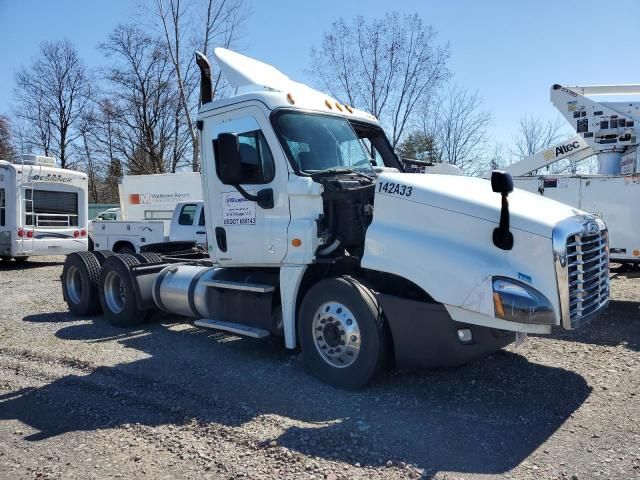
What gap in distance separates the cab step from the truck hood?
1.99 meters

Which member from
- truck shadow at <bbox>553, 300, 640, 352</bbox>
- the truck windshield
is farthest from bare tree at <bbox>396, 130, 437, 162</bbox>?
the truck windshield

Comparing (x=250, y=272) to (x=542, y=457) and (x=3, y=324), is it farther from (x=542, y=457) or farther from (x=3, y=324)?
(x=3, y=324)

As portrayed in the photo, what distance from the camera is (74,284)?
8648 millimetres

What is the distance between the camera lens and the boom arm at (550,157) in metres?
11.2

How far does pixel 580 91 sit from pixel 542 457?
8691 millimetres

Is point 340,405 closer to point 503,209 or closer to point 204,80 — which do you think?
point 503,209

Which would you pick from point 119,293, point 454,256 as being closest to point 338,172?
point 454,256

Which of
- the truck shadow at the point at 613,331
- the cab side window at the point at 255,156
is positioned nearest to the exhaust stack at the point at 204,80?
the cab side window at the point at 255,156

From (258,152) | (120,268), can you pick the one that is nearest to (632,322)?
(258,152)

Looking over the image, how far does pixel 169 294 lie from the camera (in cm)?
704

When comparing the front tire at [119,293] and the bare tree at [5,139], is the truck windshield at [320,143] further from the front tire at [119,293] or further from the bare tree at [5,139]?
the bare tree at [5,139]

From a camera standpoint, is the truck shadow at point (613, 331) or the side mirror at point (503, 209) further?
the truck shadow at point (613, 331)

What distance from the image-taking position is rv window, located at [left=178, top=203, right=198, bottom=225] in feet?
41.5

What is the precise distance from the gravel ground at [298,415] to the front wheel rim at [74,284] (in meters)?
1.99
